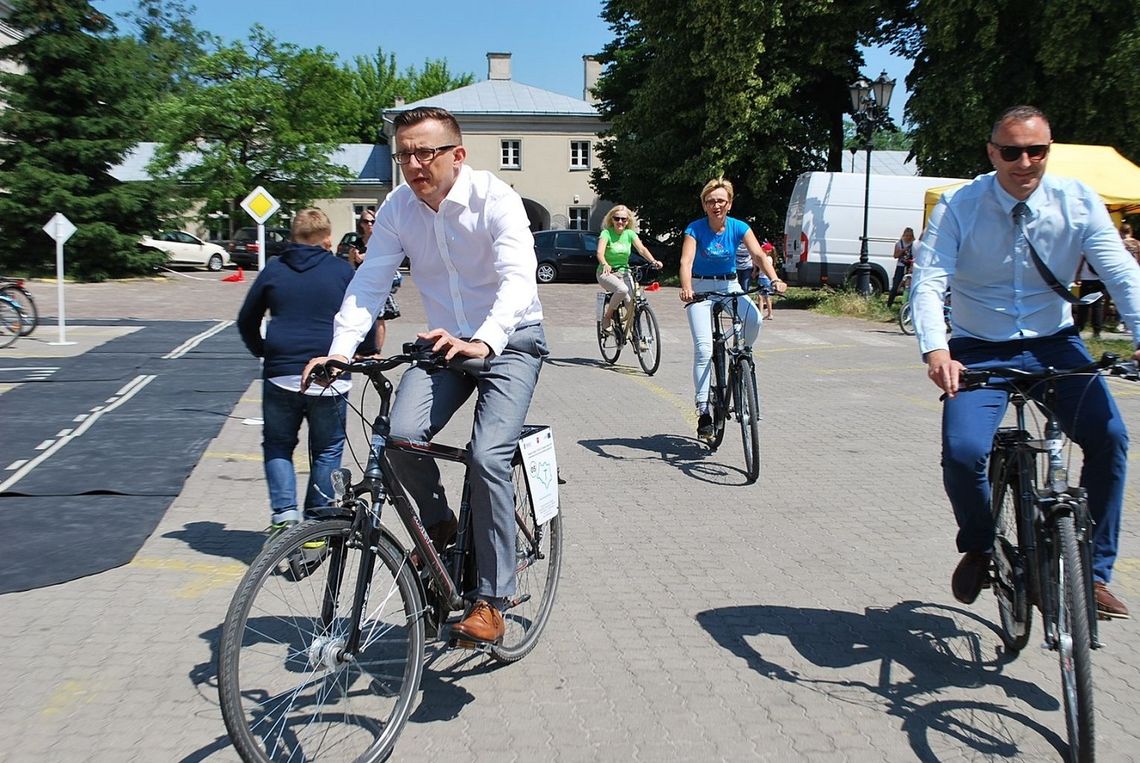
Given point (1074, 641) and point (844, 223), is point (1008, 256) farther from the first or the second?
point (844, 223)

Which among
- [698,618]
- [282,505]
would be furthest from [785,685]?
[282,505]

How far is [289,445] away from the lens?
552cm

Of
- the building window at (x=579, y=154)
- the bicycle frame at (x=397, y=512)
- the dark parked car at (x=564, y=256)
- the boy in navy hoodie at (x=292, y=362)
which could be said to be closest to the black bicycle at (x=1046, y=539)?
the bicycle frame at (x=397, y=512)

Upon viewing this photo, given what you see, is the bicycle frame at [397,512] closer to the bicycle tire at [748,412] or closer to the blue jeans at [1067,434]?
the blue jeans at [1067,434]

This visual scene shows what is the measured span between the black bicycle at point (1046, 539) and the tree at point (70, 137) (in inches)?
1239

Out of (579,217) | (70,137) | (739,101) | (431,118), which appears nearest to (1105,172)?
(739,101)

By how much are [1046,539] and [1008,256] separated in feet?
3.40

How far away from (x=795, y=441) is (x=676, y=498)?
2251mm

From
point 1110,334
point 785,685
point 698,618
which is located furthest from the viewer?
point 1110,334

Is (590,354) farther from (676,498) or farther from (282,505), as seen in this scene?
(282,505)

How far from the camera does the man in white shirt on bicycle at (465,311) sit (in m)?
3.58

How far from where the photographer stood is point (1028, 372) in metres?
3.59

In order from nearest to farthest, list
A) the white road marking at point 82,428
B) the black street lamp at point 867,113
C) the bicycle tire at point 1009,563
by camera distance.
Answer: the bicycle tire at point 1009,563 < the white road marking at point 82,428 < the black street lamp at point 867,113

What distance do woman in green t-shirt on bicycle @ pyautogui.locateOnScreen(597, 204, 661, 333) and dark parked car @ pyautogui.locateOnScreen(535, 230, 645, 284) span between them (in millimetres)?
21251
